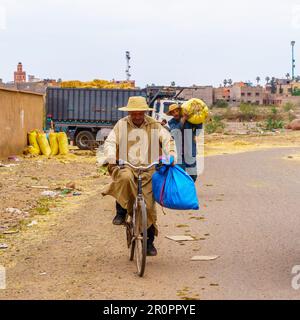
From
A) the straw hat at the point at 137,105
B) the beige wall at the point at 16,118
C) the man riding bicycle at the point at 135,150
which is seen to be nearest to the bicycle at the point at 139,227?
the man riding bicycle at the point at 135,150

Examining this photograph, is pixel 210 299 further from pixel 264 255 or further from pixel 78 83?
pixel 78 83

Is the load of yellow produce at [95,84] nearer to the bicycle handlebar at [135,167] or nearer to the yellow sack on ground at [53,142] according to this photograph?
the yellow sack on ground at [53,142]

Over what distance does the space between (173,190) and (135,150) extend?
0.68m

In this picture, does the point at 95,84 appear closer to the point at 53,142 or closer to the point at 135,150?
the point at 53,142

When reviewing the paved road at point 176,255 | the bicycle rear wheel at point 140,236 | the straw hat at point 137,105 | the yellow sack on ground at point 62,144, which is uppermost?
the straw hat at point 137,105

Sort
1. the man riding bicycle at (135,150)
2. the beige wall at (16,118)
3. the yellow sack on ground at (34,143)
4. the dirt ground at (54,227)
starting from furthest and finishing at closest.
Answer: the yellow sack on ground at (34,143), the beige wall at (16,118), the man riding bicycle at (135,150), the dirt ground at (54,227)

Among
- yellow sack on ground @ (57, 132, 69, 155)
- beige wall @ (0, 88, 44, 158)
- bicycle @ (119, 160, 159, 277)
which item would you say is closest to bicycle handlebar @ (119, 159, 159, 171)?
bicycle @ (119, 160, 159, 277)

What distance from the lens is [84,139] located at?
29.7 meters

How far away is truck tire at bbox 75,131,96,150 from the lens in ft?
96.9

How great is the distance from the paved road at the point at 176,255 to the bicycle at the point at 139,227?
186 mm

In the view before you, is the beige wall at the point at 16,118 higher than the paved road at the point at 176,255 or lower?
higher

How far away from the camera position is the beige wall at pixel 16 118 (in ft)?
72.7

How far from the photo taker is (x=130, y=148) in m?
8.11

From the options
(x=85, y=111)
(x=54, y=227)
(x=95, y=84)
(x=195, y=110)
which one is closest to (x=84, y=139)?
(x=85, y=111)
